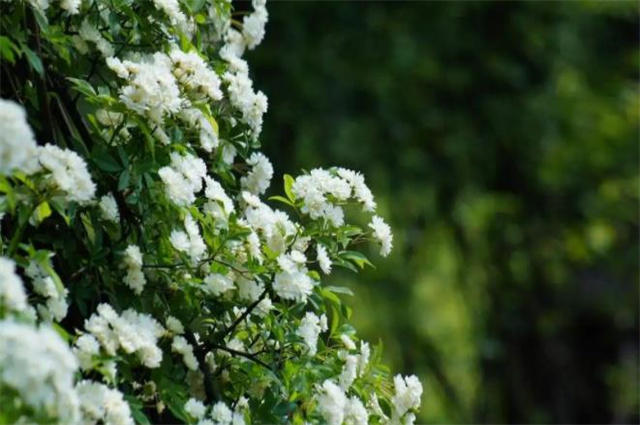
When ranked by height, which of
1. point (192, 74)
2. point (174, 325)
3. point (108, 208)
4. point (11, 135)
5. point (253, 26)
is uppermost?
point (253, 26)

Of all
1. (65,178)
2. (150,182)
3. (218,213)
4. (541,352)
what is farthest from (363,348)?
(541,352)

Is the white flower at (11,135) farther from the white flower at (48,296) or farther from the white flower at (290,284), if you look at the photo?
the white flower at (290,284)

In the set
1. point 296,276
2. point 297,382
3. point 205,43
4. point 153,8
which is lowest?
point 297,382

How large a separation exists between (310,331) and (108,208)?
388 mm

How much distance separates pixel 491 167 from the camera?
22.6 feet

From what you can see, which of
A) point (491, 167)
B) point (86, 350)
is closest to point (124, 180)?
point (86, 350)

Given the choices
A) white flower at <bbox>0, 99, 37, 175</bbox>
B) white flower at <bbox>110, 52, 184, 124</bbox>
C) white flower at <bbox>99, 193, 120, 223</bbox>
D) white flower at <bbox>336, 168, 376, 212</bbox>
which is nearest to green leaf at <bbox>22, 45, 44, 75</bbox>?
white flower at <bbox>110, 52, 184, 124</bbox>

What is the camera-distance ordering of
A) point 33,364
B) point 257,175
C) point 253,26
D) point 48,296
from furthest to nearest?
point 253,26 → point 257,175 → point 48,296 → point 33,364

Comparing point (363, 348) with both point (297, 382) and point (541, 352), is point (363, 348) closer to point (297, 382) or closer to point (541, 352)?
point (297, 382)

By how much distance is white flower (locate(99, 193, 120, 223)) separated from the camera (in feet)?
5.74

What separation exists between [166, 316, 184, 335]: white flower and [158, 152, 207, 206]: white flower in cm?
19

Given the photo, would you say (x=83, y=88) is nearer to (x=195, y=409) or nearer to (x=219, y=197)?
(x=219, y=197)

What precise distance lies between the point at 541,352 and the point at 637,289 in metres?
0.70

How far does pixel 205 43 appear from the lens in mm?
2262
